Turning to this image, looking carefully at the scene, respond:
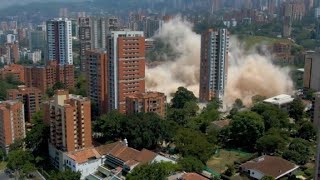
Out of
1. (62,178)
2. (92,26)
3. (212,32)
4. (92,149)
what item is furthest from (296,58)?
(62,178)

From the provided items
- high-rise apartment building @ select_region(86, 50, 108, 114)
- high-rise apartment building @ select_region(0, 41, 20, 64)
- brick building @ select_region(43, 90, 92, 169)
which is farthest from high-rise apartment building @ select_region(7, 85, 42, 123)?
high-rise apartment building @ select_region(0, 41, 20, 64)

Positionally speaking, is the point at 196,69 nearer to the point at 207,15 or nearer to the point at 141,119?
the point at 141,119

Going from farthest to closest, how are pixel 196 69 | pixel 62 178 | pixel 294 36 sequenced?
pixel 294 36, pixel 196 69, pixel 62 178

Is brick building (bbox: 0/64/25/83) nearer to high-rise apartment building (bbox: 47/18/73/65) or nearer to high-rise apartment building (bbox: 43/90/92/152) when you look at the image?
high-rise apartment building (bbox: 47/18/73/65)

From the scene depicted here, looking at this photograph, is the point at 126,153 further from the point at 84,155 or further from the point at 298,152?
the point at 298,152

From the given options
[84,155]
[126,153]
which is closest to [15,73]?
[84,155]

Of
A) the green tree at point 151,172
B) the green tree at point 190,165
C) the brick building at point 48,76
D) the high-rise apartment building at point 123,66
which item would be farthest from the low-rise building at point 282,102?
the brick building at point 48,76

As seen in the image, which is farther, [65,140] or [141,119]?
[141,119]

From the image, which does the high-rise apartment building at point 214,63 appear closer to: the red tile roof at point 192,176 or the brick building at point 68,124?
the brick building at point 68,124
